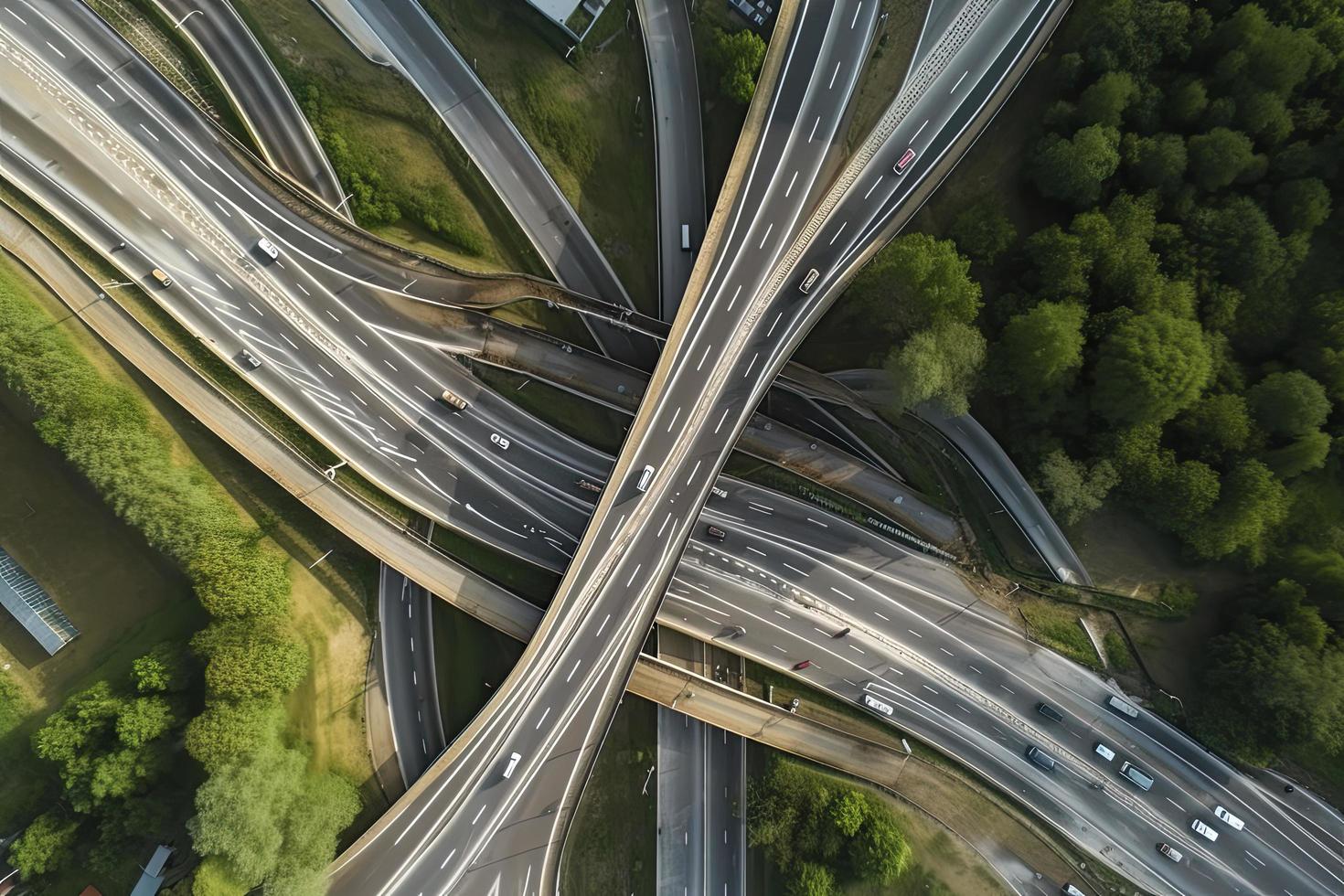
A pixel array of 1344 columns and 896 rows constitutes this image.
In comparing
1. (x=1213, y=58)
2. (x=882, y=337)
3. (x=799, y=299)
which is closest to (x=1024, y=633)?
(x=882, y=337)

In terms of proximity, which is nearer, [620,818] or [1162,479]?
[1162,479]

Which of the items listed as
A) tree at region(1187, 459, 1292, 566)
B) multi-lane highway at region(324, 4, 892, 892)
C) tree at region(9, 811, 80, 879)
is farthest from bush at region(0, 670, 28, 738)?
tree at region(1187, 459, 1292, 566)

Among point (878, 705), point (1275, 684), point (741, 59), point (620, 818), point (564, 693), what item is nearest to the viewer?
point (1275, 684)

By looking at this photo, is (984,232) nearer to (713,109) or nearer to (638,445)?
(713,109)

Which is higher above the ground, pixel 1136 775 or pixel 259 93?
pixel 259 93

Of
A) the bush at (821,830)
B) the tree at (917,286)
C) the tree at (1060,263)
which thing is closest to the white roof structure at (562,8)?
the tree at (917,286)

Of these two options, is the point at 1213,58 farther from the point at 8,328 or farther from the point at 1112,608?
the point at 8,328

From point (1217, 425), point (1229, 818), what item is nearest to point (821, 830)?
point (1229, 818)
